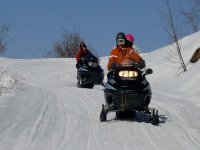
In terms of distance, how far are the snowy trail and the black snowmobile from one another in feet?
0.78

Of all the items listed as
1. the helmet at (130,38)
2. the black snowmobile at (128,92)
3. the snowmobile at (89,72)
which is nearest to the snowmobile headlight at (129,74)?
the black snowmobile at (128,92)

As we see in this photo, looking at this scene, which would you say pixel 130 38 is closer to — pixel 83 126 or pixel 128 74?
pixel 128 74

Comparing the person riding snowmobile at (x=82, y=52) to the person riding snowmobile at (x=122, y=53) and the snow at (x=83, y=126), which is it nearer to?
the snow at (x=83, y=126)

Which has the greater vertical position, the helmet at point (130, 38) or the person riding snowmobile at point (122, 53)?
the helmet at point (130, 38)

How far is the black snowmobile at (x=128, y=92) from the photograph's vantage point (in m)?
9.07

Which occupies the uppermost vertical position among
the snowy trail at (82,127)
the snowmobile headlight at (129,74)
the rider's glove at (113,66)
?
the rider's glove at (113,66)

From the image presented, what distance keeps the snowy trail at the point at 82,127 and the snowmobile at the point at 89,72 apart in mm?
4696

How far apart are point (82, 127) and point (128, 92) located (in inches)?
44.1

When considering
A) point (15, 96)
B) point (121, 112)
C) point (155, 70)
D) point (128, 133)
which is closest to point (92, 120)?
point (121, 112)

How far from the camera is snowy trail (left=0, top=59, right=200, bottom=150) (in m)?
7.07

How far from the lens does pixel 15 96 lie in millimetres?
10703

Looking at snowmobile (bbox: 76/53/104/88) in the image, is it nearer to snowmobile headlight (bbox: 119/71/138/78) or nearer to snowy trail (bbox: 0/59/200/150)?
snowy trail (bbox: 0/59/200/150)

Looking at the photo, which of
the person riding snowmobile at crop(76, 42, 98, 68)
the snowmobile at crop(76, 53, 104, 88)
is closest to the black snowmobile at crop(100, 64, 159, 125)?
the snowmobile at crop(76, 53, 104, 88)

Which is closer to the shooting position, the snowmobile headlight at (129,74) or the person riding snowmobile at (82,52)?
the snowmobile headlight at (129,74)
